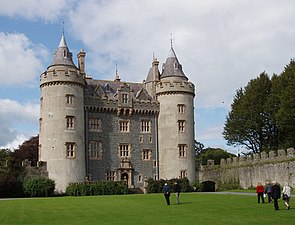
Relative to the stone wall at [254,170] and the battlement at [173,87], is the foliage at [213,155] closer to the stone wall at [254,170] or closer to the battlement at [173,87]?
the stone wall at [254,170]

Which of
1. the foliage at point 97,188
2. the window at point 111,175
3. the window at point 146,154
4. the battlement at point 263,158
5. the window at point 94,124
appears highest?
the window at point 94,124

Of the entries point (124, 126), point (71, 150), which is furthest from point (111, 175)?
point (71, 150)

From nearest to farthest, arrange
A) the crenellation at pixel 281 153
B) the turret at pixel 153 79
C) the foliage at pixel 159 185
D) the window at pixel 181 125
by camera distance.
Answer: the crenellation at pixel 281 153, the foliage at pixel 159 185, the window at pixel 181 125, the turret at pixel 153 79

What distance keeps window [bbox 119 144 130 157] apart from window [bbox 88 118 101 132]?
9.68 feet

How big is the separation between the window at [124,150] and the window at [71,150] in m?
5.85

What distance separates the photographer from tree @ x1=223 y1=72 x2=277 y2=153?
5217 cm

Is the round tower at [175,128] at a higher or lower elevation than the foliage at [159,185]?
higher

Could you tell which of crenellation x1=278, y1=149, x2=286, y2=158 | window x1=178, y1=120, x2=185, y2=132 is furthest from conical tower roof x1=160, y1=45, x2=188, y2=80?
crenellation x1=278, y1=149, x2=286, y2=158

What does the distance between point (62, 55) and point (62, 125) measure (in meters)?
7.20

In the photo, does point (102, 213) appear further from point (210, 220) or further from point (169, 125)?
point (169, 125)

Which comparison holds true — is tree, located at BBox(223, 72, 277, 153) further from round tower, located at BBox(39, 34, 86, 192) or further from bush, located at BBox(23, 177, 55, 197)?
bush, located at BBox(23, 177, 55, 197)

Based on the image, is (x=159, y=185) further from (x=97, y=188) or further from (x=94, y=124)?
(x=94, y=124)

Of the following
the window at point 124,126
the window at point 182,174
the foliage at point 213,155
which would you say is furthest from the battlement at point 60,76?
the foliage at point 213,155

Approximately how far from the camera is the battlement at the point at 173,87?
5009cm
